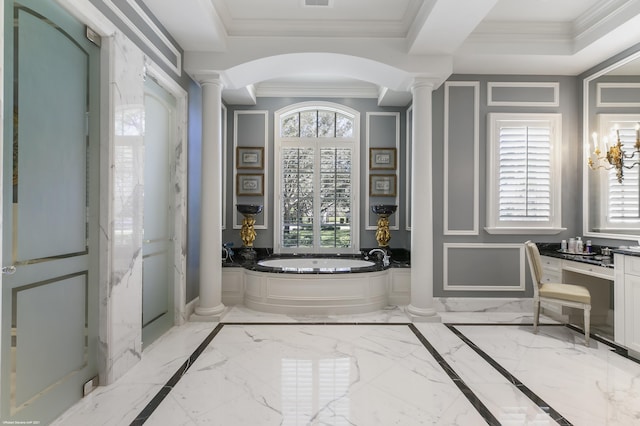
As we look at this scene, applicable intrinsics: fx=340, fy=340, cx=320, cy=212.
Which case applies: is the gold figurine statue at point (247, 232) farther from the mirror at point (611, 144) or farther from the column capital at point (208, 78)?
the mirror at point (611, 144)

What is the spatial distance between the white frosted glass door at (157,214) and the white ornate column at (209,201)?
339mm

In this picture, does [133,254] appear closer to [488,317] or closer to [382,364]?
[382,364]

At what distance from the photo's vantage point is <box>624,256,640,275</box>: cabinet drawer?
8.75ft

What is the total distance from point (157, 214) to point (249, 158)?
2258 mm

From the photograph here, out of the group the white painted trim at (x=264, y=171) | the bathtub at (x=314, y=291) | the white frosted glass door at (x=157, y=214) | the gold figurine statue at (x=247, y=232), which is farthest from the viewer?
the white painted trim at (x=264, y=171)

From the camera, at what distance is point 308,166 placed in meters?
5.24

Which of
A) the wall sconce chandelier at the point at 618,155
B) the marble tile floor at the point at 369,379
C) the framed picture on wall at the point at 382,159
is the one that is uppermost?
the framed picture on wall at the point at 382,159

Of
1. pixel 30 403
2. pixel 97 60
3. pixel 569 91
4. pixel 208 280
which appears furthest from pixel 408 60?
pixel 30 403

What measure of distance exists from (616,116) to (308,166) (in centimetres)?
371

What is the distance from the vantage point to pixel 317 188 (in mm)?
5211

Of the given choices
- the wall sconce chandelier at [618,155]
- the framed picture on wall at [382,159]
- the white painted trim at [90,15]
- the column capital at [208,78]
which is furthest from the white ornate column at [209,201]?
the wall sconce chandelier at [618,155]

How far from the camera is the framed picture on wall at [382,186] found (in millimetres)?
5172

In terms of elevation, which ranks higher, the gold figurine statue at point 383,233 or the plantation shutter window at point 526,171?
the plantation shutter window at point 526,171

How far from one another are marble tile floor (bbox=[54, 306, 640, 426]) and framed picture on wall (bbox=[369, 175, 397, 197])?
2.22m
